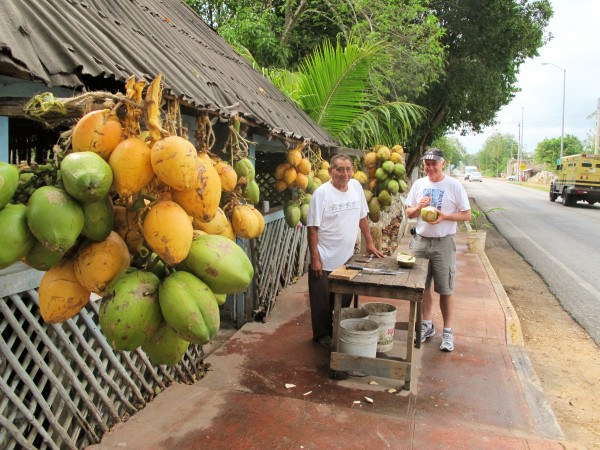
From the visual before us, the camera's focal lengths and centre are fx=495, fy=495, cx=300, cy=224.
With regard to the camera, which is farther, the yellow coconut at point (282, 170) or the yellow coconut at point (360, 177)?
the yellow coconut at point (360, 177)

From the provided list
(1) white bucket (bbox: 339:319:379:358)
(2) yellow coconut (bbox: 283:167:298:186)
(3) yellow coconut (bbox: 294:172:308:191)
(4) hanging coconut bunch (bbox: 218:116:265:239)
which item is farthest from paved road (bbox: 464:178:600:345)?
(4) hanging coconut bunch (bbox: 218:116:265:239)

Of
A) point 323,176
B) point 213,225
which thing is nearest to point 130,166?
point 213,225

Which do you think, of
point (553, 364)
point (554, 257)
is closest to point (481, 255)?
point (554, 257)

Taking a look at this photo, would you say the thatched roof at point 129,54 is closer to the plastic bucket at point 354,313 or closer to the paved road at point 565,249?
the plastic bucket at point 354,313

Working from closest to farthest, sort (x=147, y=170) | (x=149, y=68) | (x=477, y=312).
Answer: (x=147, y=170), (x=149, y=68), (x=477, y=312)

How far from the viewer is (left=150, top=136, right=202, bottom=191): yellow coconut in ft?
3.76

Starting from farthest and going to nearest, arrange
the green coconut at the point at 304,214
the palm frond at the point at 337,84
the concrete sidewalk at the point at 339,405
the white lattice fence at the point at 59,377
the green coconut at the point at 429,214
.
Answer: the palm frond at the point at 337,84 → the green coconut at the point at 304,214 → the green coconut at the point at 429,214 → the concrete sidewalk at the point at 339,405 → the white lattice fence at the point at 59,377

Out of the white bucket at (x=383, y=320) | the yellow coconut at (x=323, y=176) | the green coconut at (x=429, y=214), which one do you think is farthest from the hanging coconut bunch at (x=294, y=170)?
the white bucket at (x=383, y=320)

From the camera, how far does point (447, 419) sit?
12.5 ft

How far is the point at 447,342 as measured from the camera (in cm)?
518

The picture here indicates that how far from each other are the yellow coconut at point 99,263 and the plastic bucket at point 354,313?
382 centimetres

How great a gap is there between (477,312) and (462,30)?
1267 centimetres

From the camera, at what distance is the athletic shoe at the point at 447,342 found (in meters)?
5.16

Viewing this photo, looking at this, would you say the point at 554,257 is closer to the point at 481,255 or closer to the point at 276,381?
the point at 481,255
